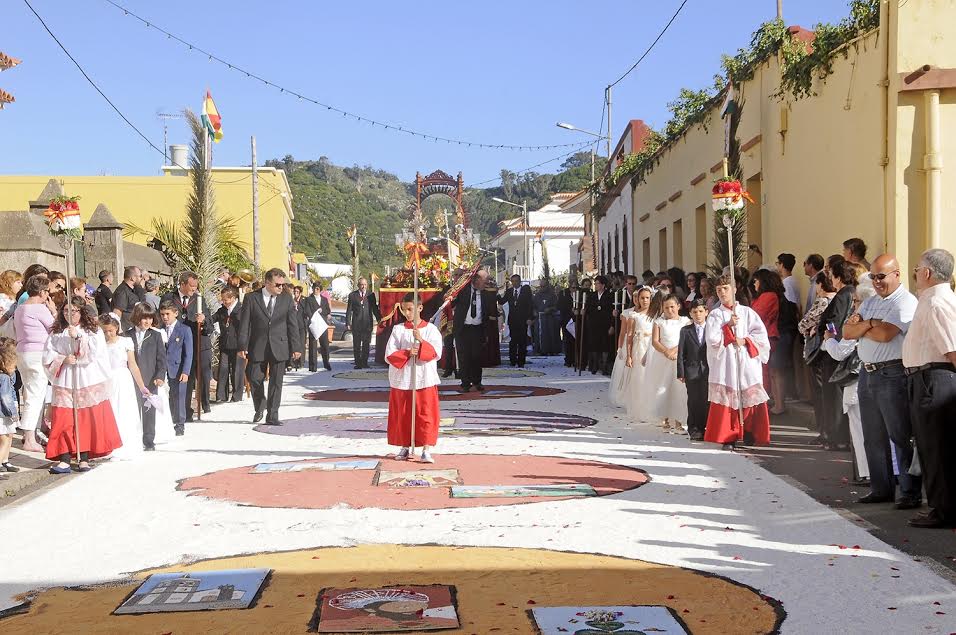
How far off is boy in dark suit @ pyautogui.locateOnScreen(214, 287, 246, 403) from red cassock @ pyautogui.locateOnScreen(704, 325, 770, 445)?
302 inches

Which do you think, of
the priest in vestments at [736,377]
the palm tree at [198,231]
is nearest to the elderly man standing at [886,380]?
the priest in vestments at [736,377]

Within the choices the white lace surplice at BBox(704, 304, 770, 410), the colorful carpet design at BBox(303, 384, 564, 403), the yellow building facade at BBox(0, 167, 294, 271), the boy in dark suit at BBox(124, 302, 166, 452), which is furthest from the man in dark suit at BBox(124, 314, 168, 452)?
the yellow building facade at BBox(0, 167, 294, 271)

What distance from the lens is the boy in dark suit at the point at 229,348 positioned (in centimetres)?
1727

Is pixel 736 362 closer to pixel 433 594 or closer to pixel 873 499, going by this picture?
pixel 873 499

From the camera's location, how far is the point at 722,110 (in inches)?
816

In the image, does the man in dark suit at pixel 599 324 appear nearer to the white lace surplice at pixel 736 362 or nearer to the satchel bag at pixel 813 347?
the white lace surplice at pixel 736 362

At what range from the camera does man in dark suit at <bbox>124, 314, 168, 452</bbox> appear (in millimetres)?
12398

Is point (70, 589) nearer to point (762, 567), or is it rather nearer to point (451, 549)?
point (451, 549)

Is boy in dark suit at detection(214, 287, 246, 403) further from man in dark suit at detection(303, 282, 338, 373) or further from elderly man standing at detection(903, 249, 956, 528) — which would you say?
elderly man standing at detection(903, 249, 956, 528)

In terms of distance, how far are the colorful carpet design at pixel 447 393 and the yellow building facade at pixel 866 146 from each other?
426 centimetres

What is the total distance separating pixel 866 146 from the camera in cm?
1352

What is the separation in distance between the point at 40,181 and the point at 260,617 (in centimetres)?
4642

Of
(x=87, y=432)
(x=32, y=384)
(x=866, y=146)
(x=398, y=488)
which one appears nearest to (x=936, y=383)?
(x=398, y=488)

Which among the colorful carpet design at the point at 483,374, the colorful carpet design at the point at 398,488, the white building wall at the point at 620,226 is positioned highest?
the white building wall at the point at 620,226
